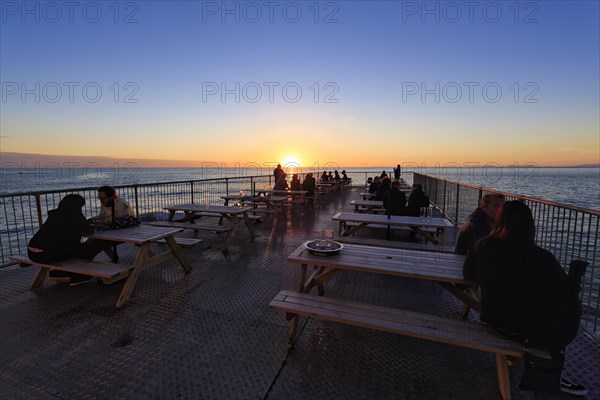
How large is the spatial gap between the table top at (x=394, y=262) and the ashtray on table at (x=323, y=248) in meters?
0.04

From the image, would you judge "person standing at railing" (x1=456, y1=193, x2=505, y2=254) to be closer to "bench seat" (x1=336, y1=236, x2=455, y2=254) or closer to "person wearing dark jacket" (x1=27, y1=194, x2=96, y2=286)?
"bench seat" (x1=336, y1=236, x2=455, y2=254)

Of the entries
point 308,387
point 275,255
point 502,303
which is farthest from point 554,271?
point 275,255

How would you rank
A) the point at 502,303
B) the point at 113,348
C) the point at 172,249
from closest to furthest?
the point at 502,303, the point at 113,348, the point at 172,249

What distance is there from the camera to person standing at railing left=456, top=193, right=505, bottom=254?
125 inches

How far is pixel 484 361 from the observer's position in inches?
94.7

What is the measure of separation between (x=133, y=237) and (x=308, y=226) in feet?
15.6

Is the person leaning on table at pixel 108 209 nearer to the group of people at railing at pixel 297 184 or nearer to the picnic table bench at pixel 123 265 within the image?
the picnic table bench at pixel 123 265

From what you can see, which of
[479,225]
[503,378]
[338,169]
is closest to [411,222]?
[479,225]

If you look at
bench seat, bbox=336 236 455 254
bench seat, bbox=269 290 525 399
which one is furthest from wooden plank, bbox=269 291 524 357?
bench seat, bbox=336 236 455 254

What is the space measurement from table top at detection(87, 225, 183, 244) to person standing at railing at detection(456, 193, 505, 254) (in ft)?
11.7

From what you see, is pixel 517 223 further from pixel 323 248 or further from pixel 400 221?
pixel 400 221

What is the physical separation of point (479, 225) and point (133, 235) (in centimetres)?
412

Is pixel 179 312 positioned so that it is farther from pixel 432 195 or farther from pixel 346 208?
pixel 432 195

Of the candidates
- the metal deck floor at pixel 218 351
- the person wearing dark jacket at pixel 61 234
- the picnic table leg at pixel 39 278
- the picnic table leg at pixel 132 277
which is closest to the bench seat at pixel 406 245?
the metal deck floor at pixel 218 351
